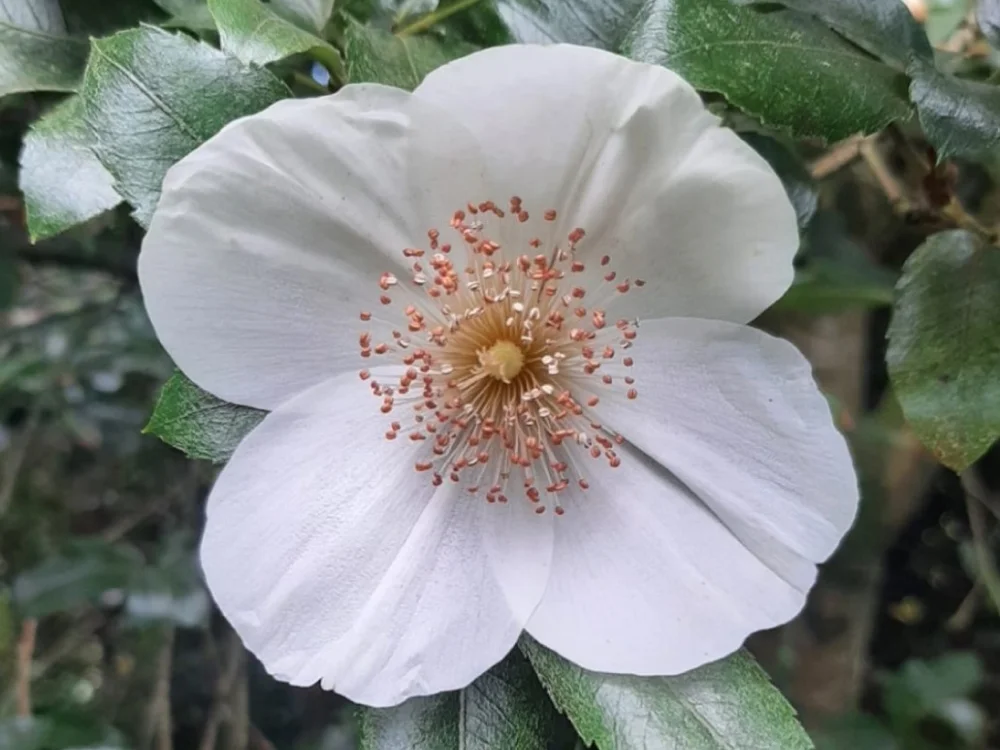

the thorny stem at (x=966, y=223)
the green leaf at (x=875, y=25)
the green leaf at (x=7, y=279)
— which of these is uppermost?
the green leaf at (x=875, y=25)

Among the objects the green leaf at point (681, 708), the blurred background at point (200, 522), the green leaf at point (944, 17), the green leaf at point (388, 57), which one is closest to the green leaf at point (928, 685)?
the blurred background at point (200, 522)

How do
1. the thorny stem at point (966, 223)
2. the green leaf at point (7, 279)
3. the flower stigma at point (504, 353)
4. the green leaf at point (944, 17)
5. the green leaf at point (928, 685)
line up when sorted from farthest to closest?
1. the green leaf at point (928, 685)
2. the green leaf at point (7, 279)
3. the green leaf at point (944, 17)
4. the thorny stem at point (966, 223)
5. the flower stigma at point (504, 353)

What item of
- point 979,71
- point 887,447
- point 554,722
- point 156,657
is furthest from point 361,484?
point 887,447

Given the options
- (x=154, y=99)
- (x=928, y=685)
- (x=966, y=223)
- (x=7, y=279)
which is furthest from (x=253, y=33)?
(x=928, y=685)

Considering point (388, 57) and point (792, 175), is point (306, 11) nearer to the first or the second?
point (388, 57)

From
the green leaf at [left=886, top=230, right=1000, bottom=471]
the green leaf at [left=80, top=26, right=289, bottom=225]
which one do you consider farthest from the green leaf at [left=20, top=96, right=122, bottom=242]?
the green leaf at [left=886, top=230, right=1000, bottom=471]

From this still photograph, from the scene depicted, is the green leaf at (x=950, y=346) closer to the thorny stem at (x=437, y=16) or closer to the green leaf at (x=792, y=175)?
the green leaf at (x=792, y=175)

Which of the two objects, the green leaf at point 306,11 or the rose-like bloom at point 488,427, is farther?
the green leaf at point 306,11
